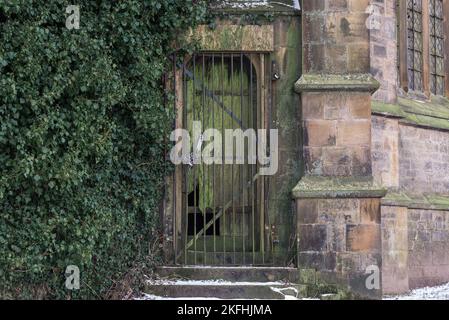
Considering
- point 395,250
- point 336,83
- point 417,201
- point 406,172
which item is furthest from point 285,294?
point 406,172

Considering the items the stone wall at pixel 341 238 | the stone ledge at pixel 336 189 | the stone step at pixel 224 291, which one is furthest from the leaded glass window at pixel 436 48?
the stone step at pixel 224 291

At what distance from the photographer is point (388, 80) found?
13234mm

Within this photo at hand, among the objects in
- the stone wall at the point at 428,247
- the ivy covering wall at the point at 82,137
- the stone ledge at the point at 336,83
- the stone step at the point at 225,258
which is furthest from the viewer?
the stone wall at the point at 428,247

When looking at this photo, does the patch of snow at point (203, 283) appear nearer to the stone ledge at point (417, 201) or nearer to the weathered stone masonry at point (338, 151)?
the weathered stone masonry at point (338, 151)

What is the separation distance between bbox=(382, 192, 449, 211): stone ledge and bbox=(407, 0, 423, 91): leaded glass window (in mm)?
2072

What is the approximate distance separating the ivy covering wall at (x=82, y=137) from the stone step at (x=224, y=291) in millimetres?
568

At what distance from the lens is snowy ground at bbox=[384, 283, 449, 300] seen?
1248 cm

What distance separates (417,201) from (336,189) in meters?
3.13

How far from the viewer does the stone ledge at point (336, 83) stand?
11.2 metres

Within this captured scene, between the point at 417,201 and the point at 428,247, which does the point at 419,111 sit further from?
the point at 428,247

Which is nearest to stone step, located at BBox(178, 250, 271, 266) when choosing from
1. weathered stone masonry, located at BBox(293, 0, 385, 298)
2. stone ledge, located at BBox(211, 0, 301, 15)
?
weathered stone masonry, located at BBox(293, 0, 385, 298)

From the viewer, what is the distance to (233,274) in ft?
36.0

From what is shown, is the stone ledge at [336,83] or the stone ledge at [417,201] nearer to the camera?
the stone ledge at [336,83]

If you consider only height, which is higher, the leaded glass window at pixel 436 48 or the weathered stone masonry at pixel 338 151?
the leaded glass window at pixel 436 48
